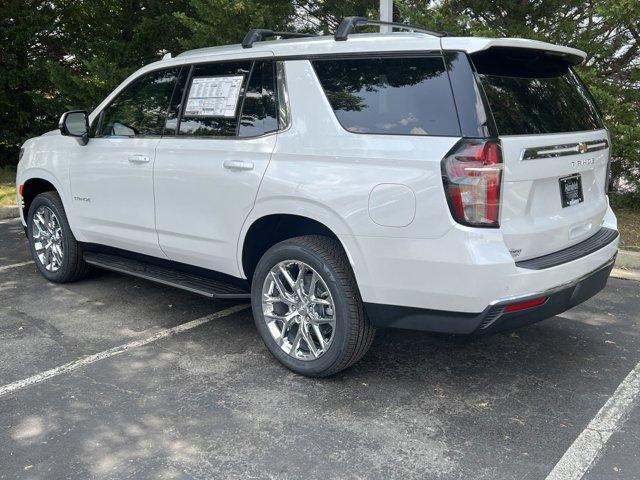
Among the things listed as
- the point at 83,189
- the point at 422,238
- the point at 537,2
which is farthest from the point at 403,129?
the point at 537,2

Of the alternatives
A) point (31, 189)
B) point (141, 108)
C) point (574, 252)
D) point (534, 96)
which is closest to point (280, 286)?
point (574, 252)

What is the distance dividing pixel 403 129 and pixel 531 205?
0.77m

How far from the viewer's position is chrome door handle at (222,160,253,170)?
13.2 feet

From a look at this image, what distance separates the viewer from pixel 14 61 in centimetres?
1248

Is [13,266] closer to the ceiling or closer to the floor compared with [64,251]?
closer to the floor

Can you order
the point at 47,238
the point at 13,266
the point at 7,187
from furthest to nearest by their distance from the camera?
the point at 7,187 < the point at 13,266 < the point at 47,238

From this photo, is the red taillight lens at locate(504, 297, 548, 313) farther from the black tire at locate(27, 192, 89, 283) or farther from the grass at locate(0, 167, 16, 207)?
the grass at locate(0, 167, 16, 207)

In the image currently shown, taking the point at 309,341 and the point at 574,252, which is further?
the point at 309,341

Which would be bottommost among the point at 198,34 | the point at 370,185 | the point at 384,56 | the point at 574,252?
the point at 574,252

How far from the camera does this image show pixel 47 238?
19.2 ft

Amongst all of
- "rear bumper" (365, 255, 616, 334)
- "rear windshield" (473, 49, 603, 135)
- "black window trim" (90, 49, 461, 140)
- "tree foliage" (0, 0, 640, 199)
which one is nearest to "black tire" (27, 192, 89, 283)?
"black window trim" (90, 49, 461, 140)

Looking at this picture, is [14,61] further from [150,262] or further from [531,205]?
[531,205]

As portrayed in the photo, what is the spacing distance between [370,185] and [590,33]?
5.84m

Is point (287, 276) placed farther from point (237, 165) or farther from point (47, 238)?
point (47, 238)
